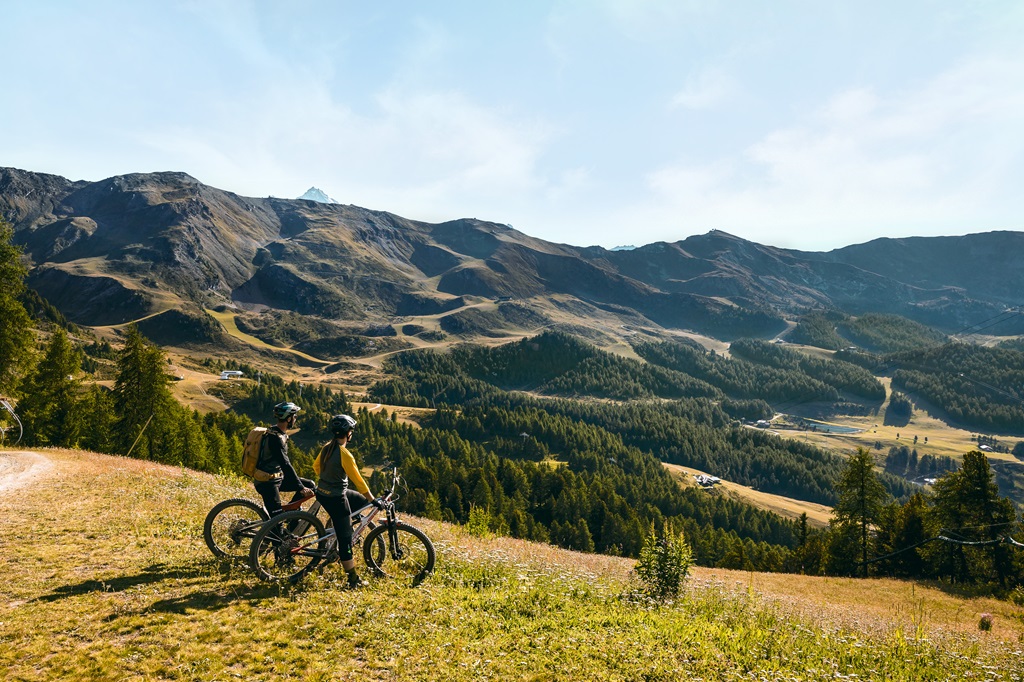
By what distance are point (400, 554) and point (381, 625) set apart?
118 inches

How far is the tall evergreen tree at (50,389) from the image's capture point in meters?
45.4

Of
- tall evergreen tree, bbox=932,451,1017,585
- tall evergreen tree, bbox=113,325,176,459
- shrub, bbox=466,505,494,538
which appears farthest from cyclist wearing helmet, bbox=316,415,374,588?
tall evergreen tree, bbox=932,451,1017,585

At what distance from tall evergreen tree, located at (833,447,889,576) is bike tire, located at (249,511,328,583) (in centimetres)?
4719

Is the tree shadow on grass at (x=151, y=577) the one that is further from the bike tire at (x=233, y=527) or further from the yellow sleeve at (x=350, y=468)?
the yellow sleeve at (x=350, y=468)

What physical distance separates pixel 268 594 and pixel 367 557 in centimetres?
230

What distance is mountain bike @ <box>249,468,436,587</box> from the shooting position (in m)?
11.4

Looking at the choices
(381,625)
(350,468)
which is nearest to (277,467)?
(350,468)

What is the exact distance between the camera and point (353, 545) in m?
12.1

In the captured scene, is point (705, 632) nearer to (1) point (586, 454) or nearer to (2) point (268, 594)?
(2) point (268, 594)

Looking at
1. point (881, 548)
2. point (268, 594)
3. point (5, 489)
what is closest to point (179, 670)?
A: point (268, 594)

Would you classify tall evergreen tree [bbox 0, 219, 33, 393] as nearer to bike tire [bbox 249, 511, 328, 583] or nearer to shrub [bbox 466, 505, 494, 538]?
shrub [bbox 466, 505, 494, 538]

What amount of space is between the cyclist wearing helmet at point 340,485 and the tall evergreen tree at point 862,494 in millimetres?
46767

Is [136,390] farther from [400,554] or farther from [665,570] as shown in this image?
[665,570]

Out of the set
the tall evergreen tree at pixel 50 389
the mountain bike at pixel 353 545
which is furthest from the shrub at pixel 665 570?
the tall evergreen tree at pixel 50 389
